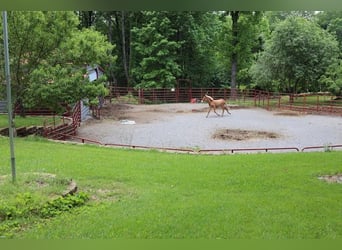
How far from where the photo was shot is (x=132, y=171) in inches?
287

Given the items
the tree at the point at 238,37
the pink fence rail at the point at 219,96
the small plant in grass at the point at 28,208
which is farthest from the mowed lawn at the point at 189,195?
the tree at the point at 238,37

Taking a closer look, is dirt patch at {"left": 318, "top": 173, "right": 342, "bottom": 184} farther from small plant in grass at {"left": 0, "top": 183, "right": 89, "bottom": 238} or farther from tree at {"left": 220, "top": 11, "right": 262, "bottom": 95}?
tree at {"left": 220, "top": 11, "right": 262, "bottom": 95}

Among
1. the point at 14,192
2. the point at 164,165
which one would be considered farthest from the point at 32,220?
the point at 164,165

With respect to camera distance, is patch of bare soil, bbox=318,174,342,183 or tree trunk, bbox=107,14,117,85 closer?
patch of bare soil, bbox=318,174,342,183

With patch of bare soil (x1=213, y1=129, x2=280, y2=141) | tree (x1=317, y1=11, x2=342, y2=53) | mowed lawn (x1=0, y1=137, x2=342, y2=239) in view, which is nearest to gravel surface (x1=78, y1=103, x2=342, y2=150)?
patch of bare soil (x1=213, y1=129, x2=280, y2=141)

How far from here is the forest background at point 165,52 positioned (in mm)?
11391

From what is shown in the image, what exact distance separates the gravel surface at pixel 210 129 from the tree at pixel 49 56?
2.47 meters

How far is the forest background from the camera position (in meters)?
11.4

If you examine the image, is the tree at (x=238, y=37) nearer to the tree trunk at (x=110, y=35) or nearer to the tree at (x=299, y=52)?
the tree at (x=299, y=52)

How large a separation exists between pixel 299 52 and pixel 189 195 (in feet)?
69.8

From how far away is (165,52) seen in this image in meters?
28.7

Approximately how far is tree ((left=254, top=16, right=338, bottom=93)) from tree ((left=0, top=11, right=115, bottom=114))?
51.3ft

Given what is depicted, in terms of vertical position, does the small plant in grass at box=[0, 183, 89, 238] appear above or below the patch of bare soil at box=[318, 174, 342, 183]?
above

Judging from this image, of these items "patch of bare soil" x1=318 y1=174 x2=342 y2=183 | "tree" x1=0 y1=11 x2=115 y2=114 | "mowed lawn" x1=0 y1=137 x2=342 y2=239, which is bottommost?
"patch of bare soil" x1=318 y1=174 x2=342 y2=183
